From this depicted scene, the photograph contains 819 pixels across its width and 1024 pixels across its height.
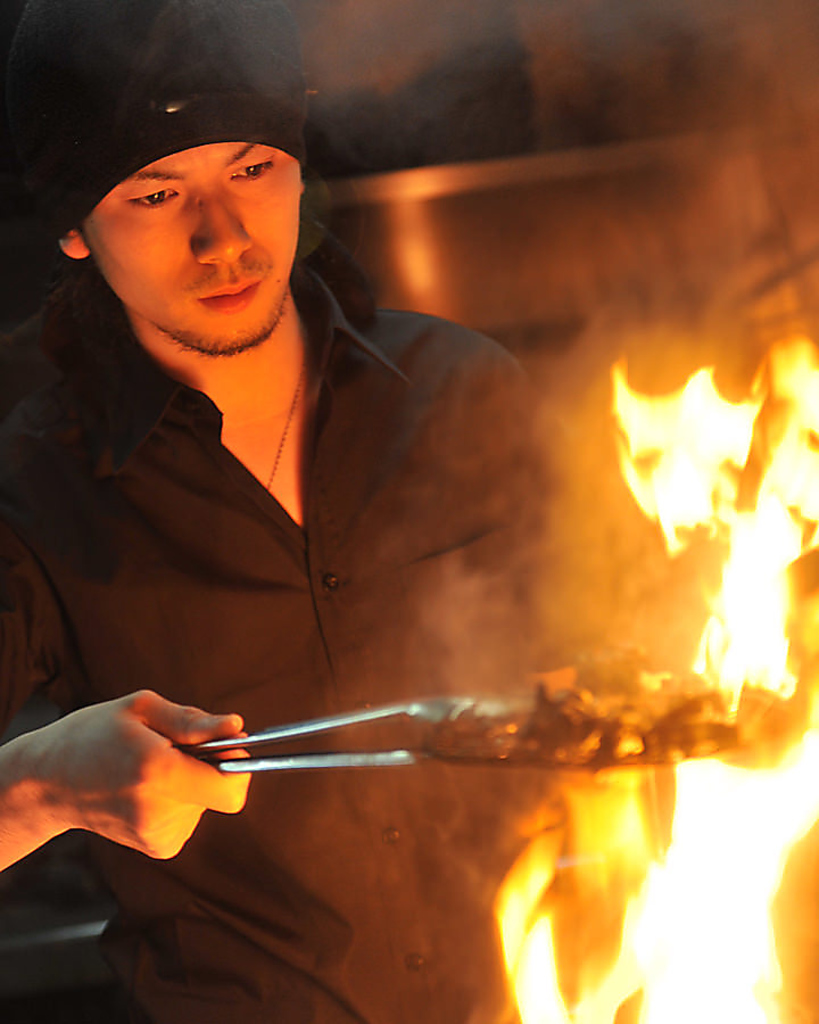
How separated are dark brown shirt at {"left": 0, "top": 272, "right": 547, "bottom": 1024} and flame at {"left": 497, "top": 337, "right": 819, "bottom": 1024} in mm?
139

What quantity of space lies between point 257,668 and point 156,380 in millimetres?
444

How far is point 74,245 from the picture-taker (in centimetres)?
147

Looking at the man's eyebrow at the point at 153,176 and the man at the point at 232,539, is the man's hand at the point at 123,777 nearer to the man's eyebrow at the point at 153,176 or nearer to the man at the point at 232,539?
the man at the point at 232,539

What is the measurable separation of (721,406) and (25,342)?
4.38 feet

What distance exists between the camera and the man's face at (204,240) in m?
1.33

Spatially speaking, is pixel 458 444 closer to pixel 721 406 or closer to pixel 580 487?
pixel 580 487

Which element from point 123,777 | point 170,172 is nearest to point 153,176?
point 170,172

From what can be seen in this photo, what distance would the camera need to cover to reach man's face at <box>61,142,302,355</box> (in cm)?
133

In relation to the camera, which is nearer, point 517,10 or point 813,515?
point 813,515

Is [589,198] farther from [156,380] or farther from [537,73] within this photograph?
[156,380]

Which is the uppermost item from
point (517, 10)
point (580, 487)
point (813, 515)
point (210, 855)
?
point (517, 10)

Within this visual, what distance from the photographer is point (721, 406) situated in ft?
5.88

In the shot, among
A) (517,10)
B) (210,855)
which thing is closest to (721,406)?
(517,10)

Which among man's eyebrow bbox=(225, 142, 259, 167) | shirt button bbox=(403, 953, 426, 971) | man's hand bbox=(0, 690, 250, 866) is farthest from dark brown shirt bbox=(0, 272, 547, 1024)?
man's eyebrow bbox=(225, 142, 259, 167)
